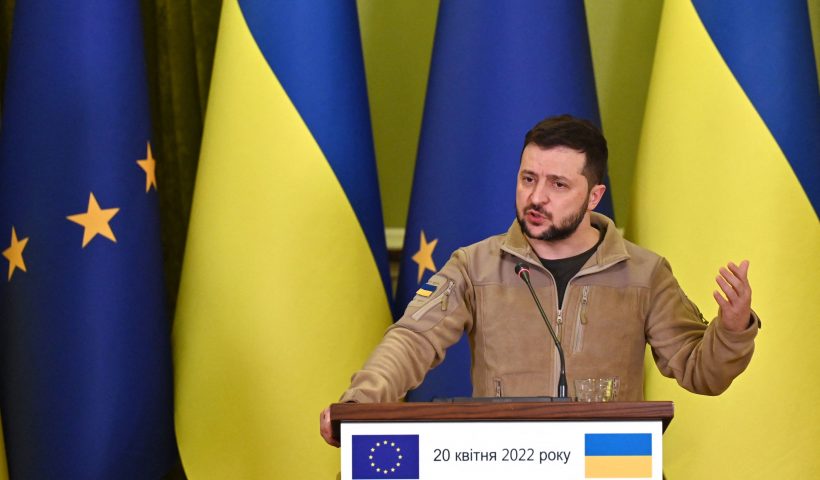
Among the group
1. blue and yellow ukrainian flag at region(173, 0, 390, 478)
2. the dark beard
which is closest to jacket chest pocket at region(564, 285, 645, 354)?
the dark beard

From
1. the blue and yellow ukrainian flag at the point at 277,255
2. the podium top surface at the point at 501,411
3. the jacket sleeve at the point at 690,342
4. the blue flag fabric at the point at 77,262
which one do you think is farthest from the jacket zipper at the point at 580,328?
the blue flag fabric at the point at 77,262

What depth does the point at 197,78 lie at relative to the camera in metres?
3.34

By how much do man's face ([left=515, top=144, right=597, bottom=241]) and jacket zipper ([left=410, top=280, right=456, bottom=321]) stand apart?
19 centimetres

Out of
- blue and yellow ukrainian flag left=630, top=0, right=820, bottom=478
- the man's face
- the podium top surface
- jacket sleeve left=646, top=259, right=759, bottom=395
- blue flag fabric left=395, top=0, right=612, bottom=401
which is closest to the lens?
the podium top surface

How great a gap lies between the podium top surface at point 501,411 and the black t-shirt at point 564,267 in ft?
1.83

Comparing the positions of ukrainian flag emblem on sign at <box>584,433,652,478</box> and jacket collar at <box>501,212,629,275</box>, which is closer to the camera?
ukrainian flag emblem on sign at <box>584,433,652,478</box>

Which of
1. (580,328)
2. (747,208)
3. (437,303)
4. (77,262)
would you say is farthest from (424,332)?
(77,262)

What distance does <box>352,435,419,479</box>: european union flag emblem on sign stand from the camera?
155 cm

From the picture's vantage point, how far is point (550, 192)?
2039 mm

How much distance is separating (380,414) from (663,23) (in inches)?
67.9

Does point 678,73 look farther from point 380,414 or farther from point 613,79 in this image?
point 380,414

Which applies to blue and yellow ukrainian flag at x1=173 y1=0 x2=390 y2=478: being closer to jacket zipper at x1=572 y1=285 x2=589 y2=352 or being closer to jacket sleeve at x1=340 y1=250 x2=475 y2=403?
jacket sleeve at x1=340 y1=250 x2=475 y2=403

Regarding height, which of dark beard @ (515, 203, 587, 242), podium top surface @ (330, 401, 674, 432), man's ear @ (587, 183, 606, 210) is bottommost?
podium top surface @ (330, 401, 674, 432)

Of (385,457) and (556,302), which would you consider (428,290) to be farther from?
(385,457)
